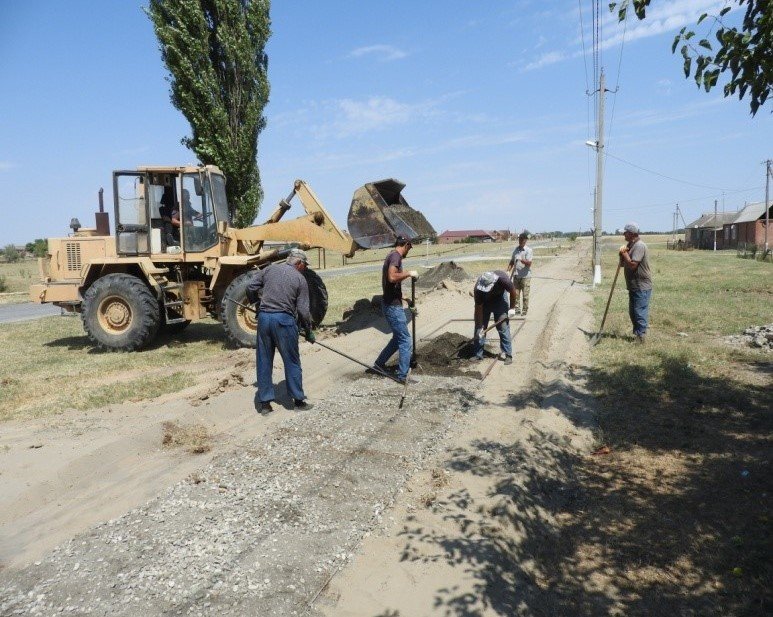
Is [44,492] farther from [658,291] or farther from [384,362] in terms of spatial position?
[658,291]

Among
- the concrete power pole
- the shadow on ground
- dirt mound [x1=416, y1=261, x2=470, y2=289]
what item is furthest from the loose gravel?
the concrete power pole

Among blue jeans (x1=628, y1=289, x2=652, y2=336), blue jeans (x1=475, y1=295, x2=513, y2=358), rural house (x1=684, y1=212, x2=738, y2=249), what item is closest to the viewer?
blue jeans (x1=475, y1=295, x2=513, y2=358)

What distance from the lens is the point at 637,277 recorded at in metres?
9.02

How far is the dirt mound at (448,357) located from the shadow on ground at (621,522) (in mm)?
2169

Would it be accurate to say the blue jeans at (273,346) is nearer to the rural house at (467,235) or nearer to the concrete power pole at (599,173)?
the concrete power pole at (599,173)

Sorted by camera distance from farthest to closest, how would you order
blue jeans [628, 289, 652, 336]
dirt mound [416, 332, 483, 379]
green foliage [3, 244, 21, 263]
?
green foliage [3, 244, 21, 263] → blue jeans [628, 289, 652, 336] → dirt mound [416, 332, 483, 379]

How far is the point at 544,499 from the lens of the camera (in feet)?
14.5

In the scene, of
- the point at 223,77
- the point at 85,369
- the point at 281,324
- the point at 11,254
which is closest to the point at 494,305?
the point at 281,324

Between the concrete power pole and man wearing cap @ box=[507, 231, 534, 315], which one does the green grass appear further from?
the concrete power pole

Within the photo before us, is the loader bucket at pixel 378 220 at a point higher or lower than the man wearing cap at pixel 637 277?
higher

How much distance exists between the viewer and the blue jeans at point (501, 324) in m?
8.33

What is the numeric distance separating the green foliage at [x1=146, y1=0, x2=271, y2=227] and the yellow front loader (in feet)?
25.3

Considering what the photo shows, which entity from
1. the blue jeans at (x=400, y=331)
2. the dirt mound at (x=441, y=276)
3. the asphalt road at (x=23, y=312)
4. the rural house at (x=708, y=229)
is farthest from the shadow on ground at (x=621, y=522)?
the rural house at (x=708, y=229)

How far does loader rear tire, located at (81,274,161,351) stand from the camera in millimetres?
9500
